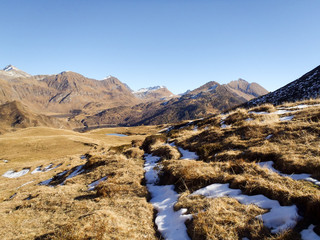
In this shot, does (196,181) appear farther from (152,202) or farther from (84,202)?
(84,202)

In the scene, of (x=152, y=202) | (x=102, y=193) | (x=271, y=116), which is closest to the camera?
(x=152, y=202)

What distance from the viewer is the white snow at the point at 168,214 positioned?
533 cm

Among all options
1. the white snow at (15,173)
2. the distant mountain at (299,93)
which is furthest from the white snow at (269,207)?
the distant mountain at (299,93)

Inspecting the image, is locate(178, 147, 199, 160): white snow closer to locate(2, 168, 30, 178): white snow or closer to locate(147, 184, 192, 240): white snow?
locate(147, 184, 192, 240): white snow

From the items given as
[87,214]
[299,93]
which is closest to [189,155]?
[87,214]

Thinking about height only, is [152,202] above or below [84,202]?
below

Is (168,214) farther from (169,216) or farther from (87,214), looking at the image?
(87,214)

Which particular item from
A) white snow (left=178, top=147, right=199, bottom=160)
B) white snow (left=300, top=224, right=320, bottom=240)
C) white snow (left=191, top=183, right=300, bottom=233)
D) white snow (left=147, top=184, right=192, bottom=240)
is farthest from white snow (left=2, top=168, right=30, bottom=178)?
white snow (left=300, top=224, right=320, bottom=240)

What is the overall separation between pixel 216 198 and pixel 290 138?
285 inches

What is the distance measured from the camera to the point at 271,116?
15258 millimetres

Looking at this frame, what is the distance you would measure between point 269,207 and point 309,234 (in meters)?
1.30

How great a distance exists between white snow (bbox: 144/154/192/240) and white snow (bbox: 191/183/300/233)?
1.26 metres

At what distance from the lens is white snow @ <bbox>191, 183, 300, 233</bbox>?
4375 millimetres

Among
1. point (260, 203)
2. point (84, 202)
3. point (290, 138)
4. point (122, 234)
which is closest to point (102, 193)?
point (84, 202)
